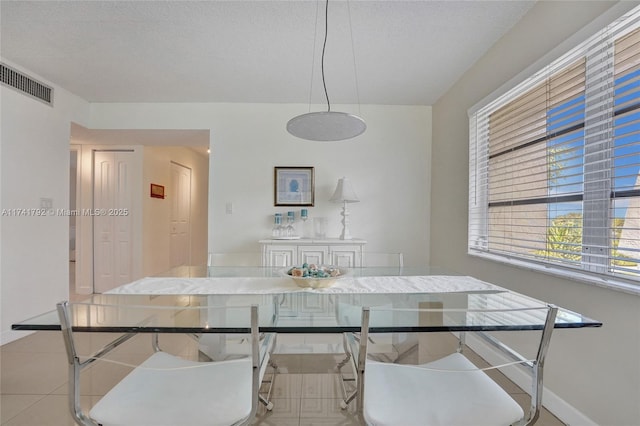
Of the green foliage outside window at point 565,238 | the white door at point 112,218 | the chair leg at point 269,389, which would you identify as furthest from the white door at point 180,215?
the green foliage outside window at point 565,238

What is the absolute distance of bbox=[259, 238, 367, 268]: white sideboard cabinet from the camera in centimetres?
304

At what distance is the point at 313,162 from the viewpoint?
3438 millimetres

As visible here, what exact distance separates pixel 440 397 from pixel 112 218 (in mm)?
4614

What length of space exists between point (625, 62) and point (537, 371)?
1.41m

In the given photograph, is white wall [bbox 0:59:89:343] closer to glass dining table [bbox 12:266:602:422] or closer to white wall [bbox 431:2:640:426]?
glass dining table [bbox 12:266:602:422]

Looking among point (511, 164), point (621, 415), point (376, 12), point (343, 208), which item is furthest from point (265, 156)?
point (621, 415)

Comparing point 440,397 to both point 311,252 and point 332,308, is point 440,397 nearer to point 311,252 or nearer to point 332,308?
point 332,308

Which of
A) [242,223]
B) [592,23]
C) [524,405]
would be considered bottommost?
[524,405]

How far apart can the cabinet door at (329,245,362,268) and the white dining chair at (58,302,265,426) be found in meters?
1.88

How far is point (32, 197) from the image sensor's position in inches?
107

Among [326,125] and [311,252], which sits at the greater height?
[326,125]

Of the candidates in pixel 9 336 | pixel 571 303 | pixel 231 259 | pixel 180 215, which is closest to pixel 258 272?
pixel 231 259

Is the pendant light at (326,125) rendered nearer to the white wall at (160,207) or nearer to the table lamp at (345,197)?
the table lamp at (345,197)

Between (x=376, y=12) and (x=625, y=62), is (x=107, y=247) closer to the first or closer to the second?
(x=376, y=12)
